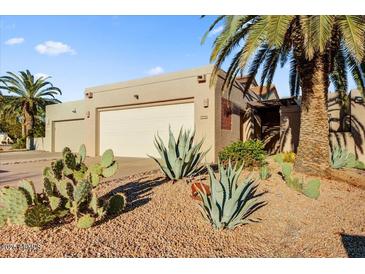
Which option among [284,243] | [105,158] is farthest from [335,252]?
[105,158]

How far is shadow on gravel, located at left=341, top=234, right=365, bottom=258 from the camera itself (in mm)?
3557

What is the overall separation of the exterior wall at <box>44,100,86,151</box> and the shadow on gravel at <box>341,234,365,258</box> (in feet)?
56.4

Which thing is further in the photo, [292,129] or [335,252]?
[292,129]

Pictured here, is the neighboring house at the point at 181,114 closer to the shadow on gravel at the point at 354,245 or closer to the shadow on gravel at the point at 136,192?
the shadow on gravel at the point at 136,192

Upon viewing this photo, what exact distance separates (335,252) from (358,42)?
15.1 ft

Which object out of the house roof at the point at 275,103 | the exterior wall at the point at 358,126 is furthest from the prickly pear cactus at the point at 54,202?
the exterior wall at the point at 358,126

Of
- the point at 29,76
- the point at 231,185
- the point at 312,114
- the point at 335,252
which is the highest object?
the point at 29,76

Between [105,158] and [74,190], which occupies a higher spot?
[105,158]

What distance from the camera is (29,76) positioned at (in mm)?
25406

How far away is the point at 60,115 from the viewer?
20.7 meters

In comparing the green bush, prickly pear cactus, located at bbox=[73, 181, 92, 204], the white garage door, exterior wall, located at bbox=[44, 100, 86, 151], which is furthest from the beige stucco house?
prickly pear cactus, located at bbox=[73, 181, 92, 204]

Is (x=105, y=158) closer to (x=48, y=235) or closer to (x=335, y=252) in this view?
(x=48, y=235)

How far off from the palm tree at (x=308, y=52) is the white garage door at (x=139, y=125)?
158 inches

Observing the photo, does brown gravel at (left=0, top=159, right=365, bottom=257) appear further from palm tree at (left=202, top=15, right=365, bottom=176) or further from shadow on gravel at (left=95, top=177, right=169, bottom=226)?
palm tree at (left=202, top=15, right=365, bottom=176)
